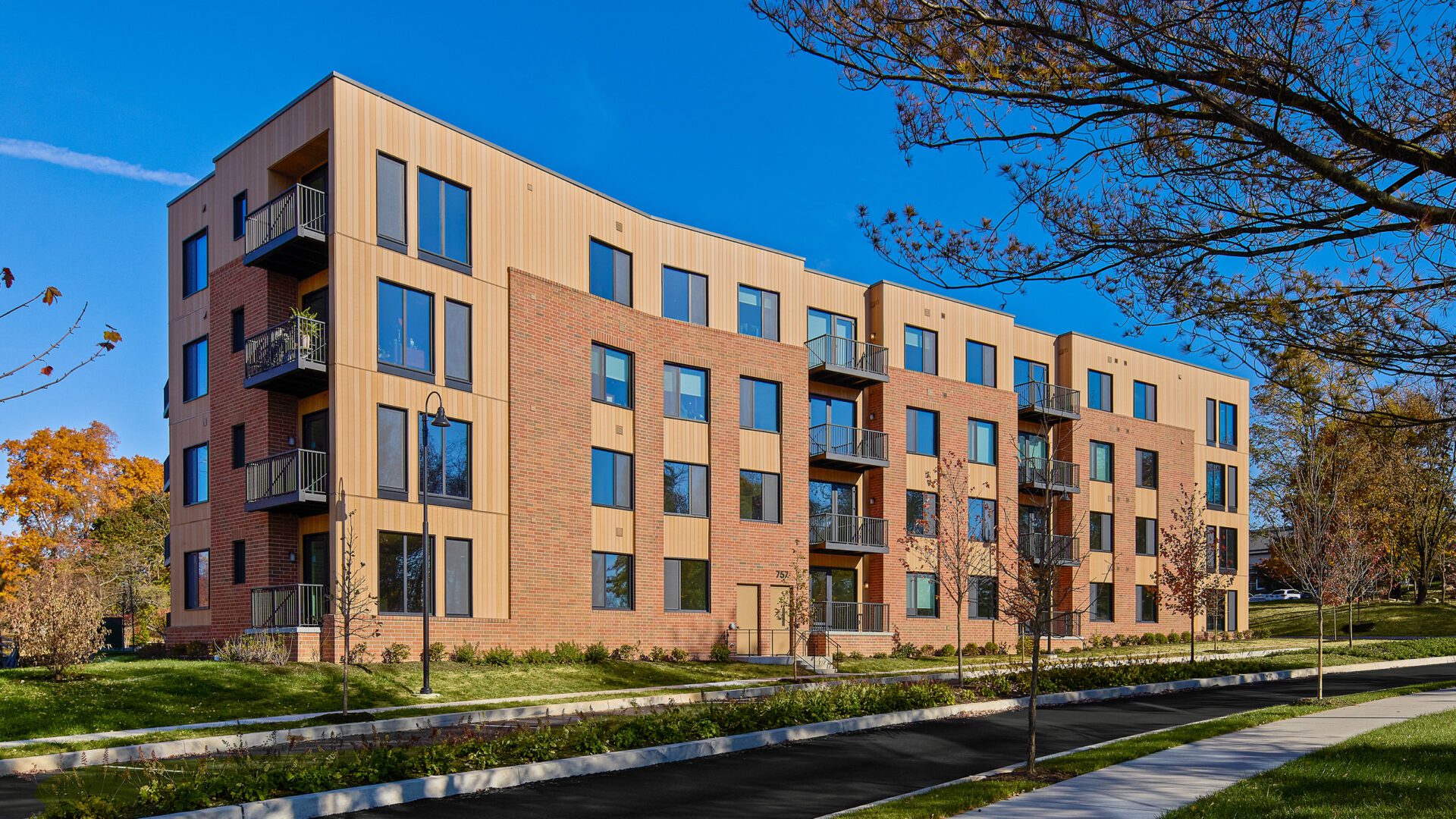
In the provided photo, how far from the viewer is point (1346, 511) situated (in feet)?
114

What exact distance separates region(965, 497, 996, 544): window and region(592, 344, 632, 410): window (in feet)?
47.5

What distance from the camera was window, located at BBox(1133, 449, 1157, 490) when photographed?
51656 mm

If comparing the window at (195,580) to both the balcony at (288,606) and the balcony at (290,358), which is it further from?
the balcony at (290,358)

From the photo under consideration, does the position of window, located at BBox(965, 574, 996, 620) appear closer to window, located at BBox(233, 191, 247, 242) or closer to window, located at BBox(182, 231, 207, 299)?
window, located at BBox(233, 191, 247, 242)

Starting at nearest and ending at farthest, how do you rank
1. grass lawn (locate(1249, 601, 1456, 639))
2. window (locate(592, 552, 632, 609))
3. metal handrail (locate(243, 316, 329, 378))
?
1. metal handrail (locate(243, 316, 329, 378))
2. window (locate(592, 552, 632, 609))
3. grass lawn (locate(1249, 601, 1456, 639))

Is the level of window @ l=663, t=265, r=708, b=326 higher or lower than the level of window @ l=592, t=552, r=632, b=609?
higher

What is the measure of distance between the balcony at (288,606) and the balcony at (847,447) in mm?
17260

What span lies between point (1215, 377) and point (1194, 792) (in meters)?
49.6

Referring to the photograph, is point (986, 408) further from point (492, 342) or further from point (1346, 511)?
point (492, 342)

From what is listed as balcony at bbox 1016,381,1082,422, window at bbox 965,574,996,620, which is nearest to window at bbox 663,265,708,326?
window at bbox 965,574,996,620

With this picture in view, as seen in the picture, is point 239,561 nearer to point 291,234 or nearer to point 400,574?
point 400,574

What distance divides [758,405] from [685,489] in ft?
13.7

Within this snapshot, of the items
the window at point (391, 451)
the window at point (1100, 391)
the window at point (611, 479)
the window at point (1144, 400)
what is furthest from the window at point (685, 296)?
the window at point (1144, 400)

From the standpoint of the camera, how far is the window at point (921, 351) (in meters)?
42.6
